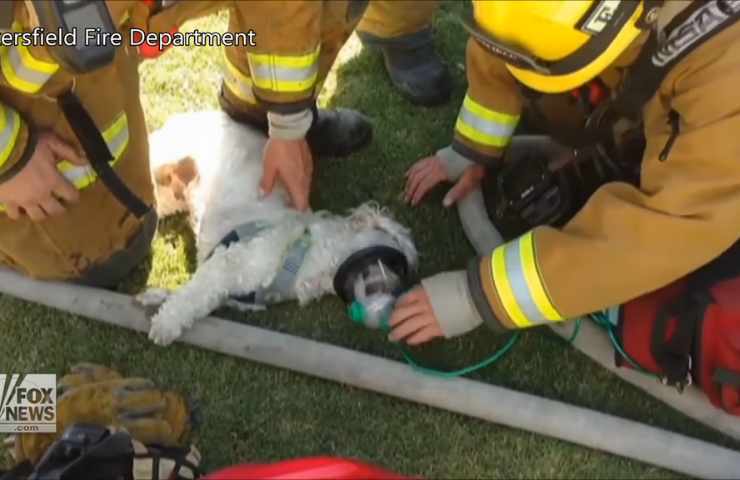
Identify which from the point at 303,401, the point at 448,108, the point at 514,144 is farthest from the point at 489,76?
the point at 303,401

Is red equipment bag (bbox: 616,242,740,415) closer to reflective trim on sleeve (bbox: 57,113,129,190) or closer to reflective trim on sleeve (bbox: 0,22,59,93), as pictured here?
reflective trim on sleeve (bbox: 57,113,129,190)

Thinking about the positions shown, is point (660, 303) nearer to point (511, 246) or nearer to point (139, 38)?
point (511, 246)

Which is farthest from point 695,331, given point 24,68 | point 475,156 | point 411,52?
point 24,68

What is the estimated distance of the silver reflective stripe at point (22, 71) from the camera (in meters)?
1.79

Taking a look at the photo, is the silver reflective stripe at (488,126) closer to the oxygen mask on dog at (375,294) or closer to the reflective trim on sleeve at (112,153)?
the oxygen mask on dog at (375,294)

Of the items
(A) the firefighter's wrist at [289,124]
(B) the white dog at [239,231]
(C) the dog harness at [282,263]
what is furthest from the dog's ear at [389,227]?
(A) the firefighter's wrist at [289,124]

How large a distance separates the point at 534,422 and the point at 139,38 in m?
1.13

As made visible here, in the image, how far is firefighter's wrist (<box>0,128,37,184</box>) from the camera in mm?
1964

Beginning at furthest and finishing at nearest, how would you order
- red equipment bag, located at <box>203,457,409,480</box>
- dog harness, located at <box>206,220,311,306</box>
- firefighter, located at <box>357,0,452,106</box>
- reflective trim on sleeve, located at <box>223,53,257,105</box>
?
firefighter, located at <box>357,0,452,106</box>, reflective trim on sleeve, located at <box>223,53,257,105</box>, dog harness, located at <box>206,220,311,306</box>, red equipment bag, located at <box>203,457,409,480</box>

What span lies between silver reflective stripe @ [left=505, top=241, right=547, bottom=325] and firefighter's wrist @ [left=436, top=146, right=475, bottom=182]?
48cm

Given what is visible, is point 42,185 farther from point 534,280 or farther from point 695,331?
point 695,331

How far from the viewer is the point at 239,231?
2.29 metres

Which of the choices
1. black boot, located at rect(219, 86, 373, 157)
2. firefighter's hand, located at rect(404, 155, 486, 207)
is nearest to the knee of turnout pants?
black boot, located at rect(219, 86, 373, 157)

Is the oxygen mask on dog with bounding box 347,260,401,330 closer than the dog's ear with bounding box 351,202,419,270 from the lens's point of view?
Yes
